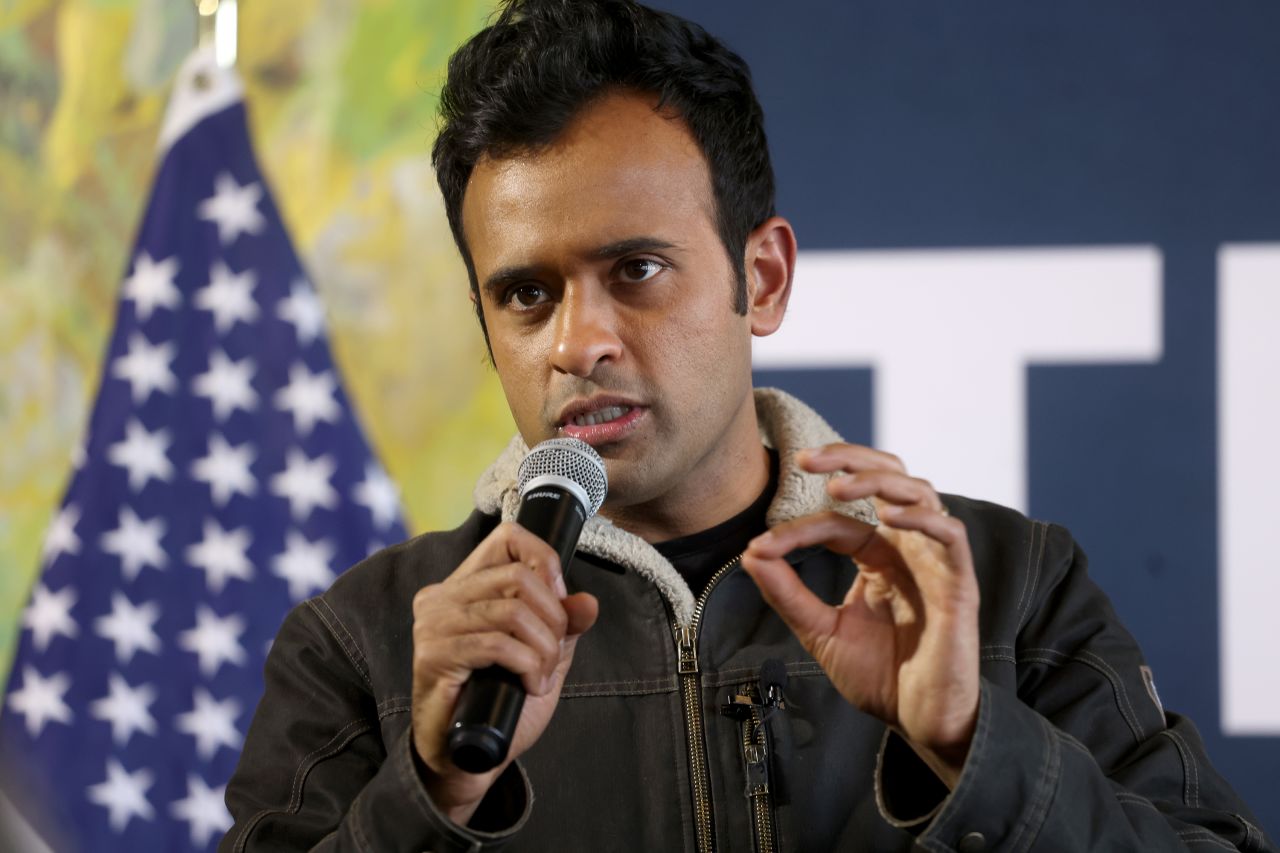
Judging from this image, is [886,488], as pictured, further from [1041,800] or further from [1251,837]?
[1251,837]

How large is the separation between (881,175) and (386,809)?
1.54 metres

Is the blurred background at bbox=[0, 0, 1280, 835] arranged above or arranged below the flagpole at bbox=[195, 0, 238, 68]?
below

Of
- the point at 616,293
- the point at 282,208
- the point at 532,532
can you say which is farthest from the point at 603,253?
the point at 282,208

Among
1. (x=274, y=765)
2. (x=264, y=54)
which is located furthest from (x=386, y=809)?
(x=264, y=54)

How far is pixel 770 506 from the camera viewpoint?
149cm

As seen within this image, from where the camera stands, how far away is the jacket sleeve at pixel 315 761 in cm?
116

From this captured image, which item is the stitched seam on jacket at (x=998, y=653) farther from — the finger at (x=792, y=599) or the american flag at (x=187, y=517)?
→ the american flag at (x=187, y=517)

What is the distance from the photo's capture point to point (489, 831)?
115 centimetres

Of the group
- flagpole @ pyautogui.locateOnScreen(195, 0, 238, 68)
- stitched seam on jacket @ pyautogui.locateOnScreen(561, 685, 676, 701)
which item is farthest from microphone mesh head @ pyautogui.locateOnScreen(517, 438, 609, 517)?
flagpole @ pyautogui.locateOnScreen(195, 0, 238, 68)

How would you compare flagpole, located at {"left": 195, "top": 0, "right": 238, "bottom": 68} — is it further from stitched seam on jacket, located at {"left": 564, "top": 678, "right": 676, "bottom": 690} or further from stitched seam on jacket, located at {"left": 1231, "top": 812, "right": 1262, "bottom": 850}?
stitched seam on jacket, located at {"left": 1231, "top": 812, "right": 1262, "bottom": 850}

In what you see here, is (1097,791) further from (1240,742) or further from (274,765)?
(1240,742)

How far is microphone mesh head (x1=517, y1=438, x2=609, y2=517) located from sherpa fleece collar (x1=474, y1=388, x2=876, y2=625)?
245 mm

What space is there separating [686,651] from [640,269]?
0.39m

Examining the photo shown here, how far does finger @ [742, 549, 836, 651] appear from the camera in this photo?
3.52 ft
